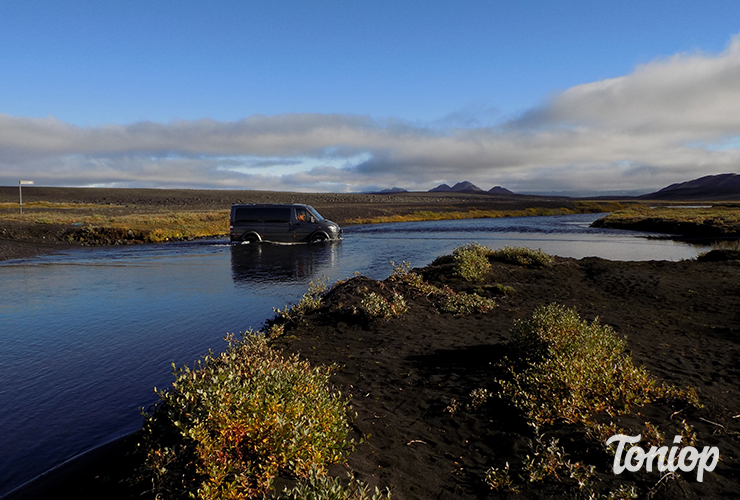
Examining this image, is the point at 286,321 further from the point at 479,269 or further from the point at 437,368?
the point at 479,269

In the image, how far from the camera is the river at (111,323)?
5773mm

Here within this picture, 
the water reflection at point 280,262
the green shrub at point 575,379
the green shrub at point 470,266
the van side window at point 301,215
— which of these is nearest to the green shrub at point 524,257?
the green shrub at point 470,266

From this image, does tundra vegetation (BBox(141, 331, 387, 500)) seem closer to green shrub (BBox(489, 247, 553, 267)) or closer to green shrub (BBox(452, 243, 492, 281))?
green shrub (BBox(452, 243, 492, 281))

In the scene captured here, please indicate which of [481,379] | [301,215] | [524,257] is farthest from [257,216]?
[481,379]

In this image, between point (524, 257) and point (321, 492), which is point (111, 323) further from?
point (524, 257)

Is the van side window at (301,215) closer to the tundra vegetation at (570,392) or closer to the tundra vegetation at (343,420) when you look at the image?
the tundra vegetation at (343,420)

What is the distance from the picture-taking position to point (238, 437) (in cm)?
377

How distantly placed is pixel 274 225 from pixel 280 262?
736cm

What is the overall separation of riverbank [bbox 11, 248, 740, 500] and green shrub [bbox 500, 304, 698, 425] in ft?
0.49

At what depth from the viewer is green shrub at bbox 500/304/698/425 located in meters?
5.07

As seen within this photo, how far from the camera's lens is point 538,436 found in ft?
15.2

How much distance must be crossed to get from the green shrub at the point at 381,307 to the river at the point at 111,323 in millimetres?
2655

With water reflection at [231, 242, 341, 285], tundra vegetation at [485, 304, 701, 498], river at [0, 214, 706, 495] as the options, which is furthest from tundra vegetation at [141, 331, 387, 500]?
water reflection at [231, 242, 341, 285]

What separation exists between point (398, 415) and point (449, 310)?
5.32 meters
